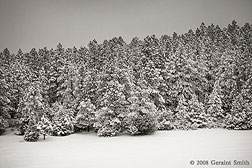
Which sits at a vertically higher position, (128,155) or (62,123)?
(62,123)

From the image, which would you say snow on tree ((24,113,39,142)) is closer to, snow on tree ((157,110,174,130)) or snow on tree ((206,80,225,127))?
snow on tree ((157,110,174,130))

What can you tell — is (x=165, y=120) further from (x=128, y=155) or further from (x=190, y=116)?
(x=128, y=155)

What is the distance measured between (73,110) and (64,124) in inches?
127

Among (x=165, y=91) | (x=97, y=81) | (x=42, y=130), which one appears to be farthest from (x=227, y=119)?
(x=42, y=130)

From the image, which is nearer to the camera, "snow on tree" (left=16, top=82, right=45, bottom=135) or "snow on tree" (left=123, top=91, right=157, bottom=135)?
"snow on tree" (left=123, top=91, right=157, bottom=135)

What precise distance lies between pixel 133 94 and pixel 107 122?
16.8 feet

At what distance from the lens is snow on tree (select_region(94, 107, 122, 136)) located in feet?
101

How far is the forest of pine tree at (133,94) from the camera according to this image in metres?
31.2

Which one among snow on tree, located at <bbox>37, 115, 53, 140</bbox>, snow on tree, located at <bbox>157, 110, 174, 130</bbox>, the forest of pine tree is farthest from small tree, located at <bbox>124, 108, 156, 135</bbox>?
snow on tree, located at <bbox>37, 115, 53, 140</bbox>

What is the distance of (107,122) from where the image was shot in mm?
31266

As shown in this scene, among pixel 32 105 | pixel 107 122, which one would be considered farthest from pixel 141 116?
pixel 32 105

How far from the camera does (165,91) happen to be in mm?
38500

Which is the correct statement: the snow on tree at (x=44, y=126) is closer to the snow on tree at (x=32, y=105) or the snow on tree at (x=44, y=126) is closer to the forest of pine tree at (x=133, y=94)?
Answer: the forest of pine tree at (x=133, y=94)

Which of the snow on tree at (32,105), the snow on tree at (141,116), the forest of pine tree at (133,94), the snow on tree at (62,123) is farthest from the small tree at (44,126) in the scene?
the snow on tree at (141,116)
